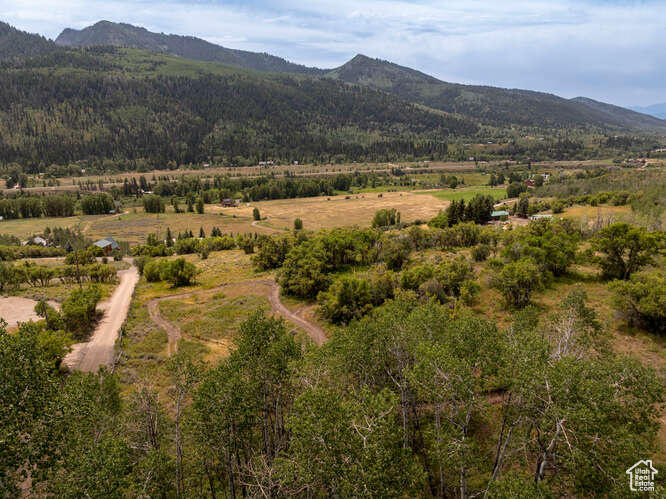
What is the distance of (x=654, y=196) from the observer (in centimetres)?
8544

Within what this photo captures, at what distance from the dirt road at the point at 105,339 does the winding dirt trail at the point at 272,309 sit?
4.46 m

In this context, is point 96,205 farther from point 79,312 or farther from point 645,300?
point 645,300

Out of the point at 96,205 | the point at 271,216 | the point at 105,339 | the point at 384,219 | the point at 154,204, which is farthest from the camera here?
the point at 96,205

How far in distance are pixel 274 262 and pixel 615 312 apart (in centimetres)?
5946

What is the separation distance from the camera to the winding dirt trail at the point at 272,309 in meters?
46.6

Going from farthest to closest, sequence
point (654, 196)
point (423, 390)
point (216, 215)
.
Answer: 1. point (216, 215)
2. point (654, 196)
3. point (423, 390)

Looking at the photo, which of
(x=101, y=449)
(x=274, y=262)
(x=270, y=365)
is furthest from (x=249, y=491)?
(x=274, y=262)

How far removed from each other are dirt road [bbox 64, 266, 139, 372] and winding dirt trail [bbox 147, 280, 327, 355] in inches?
176

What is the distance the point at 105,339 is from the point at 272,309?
2299cm

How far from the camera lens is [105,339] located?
46.8 metres

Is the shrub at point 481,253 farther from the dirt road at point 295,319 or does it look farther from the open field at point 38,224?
the open field at point 38,224

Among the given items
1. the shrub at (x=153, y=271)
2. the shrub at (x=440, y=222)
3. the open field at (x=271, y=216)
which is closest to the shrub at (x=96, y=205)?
the open field at (x=271, y=216)

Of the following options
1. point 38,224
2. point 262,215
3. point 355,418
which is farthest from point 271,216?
point 355,418

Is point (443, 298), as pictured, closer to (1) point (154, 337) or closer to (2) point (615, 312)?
(2) point (615, 312)
